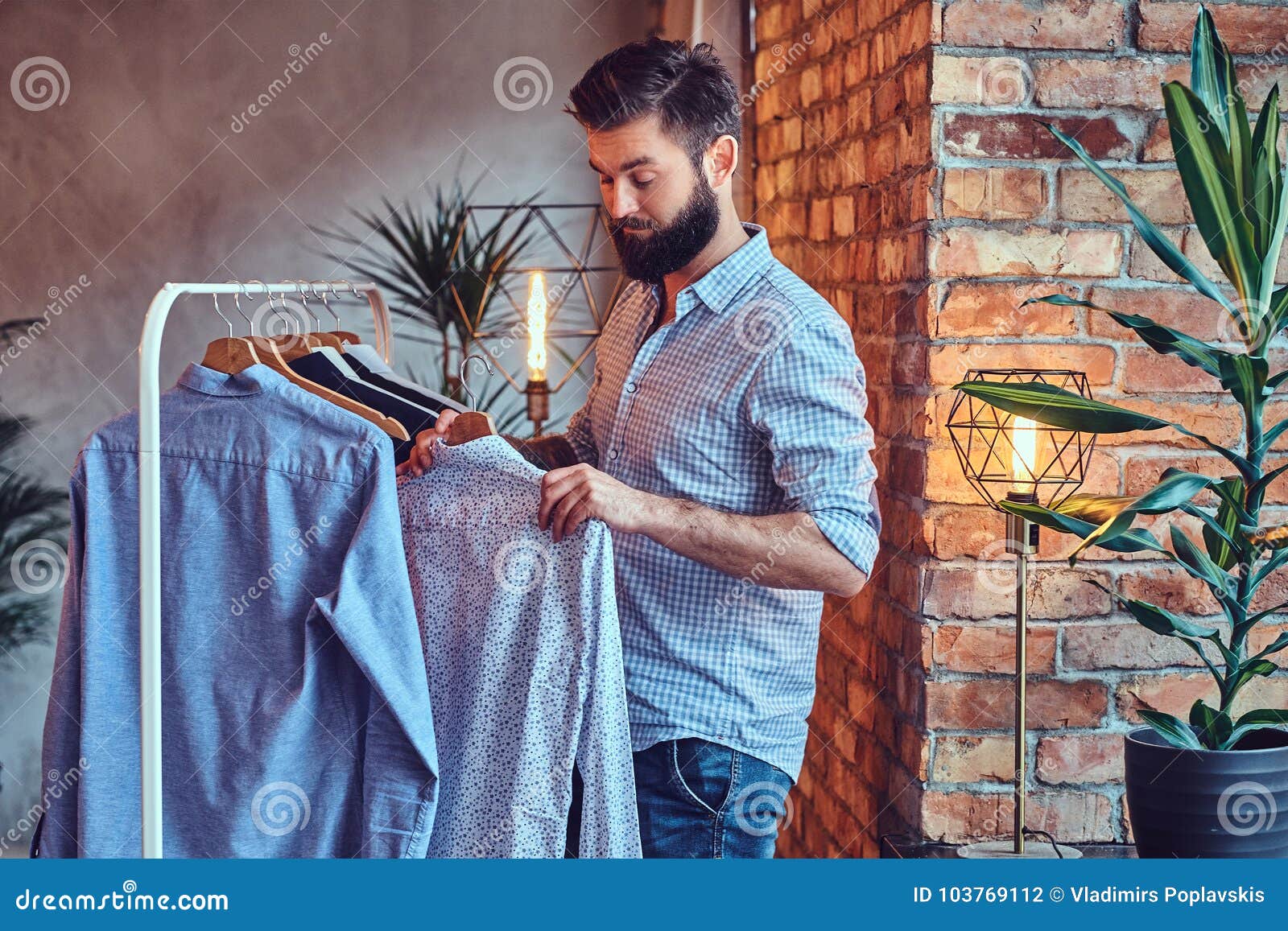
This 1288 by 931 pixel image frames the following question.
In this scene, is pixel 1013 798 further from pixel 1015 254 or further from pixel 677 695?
pixel 1015 254

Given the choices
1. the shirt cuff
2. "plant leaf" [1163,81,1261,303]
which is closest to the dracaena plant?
"plant leaf" [1163,81,1261,303]

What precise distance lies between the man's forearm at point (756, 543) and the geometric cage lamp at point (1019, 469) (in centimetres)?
34

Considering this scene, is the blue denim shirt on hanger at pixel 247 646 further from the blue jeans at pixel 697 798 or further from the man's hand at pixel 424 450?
the blue jeans at pixel 697 798

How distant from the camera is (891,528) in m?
1.94

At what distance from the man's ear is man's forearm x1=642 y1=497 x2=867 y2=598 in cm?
52

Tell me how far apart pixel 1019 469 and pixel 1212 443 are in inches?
10.2

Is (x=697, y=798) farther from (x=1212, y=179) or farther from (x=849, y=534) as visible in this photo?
(x=1212, y=179)

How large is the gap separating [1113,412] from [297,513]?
98 centimetres

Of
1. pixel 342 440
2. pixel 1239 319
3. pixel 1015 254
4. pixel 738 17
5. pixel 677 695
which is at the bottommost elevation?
pixel 677 695

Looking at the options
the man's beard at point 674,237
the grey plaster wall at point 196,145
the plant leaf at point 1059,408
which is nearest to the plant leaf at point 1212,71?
the plant leaf at point 1059,408

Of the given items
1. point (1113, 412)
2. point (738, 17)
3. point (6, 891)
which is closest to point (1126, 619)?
point (1113, 412)

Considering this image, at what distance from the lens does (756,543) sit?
53.5 inches

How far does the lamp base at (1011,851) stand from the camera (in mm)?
1630

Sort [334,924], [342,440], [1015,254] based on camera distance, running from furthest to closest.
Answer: [1015,254] < [342,440] < [334,924]
